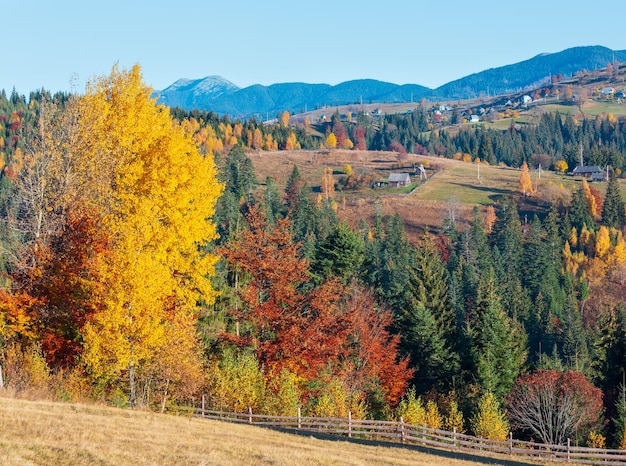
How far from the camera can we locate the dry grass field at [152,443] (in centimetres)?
1451

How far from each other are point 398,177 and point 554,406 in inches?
4739

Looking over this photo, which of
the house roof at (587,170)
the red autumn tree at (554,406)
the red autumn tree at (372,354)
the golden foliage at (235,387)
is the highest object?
the house roof at (587,170)

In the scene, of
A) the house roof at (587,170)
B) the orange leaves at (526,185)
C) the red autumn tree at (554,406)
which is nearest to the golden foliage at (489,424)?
the red autumn tree at (554,406)

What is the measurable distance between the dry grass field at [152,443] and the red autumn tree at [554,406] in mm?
20607

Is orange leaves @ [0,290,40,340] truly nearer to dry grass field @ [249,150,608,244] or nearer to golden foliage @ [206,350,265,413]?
golden foliage @ [206,350,265,413]

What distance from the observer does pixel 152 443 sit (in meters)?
17.2

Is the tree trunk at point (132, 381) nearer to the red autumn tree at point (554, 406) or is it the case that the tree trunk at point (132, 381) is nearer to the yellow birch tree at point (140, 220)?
the yellow birch tree at point (140, 220)

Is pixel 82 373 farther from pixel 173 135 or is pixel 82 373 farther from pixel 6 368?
pixel 173 135

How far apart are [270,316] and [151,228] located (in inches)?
523

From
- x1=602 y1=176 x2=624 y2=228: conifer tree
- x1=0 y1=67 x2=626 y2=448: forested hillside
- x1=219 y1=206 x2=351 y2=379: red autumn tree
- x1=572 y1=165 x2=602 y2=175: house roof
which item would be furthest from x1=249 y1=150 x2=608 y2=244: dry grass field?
x1=219 y1=206 x2=351 y2=379: red autumn tree

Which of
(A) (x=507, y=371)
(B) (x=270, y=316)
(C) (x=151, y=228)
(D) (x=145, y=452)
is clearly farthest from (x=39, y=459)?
(A) (x=507, y=371)

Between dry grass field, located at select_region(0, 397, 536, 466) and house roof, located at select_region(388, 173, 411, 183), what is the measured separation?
13868cm

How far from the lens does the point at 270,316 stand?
34500 mm

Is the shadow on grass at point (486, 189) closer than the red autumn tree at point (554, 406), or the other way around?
the red autumn tree at point (554, 406)
